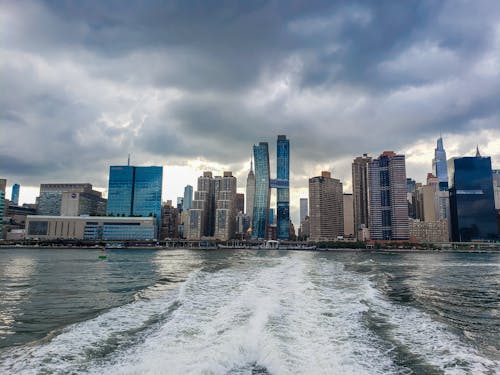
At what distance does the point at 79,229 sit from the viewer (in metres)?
194

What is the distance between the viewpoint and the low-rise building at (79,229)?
191375mm

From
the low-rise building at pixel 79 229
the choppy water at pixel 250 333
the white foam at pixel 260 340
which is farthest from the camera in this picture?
the low-rise building at pixel 79 229

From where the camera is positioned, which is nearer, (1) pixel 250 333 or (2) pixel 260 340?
(2) pixel 260 340

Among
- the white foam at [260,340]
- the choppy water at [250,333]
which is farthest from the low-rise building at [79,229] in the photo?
the white foam at [260,340]

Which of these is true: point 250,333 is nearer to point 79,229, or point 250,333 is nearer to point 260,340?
point 260,340

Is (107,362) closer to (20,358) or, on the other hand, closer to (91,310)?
(20,358)

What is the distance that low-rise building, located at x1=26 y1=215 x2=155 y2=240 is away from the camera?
191375mm

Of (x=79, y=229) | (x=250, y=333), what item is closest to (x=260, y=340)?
(x=250, y=333)

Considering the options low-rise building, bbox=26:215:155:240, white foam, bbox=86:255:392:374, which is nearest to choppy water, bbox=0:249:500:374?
white foam, bbox=86:255:392:374

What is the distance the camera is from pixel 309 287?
2641cm

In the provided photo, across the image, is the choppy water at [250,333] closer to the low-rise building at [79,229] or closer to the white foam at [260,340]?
the white foam at [260,340]

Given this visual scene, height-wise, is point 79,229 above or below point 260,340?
above

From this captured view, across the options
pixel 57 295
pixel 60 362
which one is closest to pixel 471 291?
pixel 60 362

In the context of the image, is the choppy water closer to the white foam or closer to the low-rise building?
the white foam
